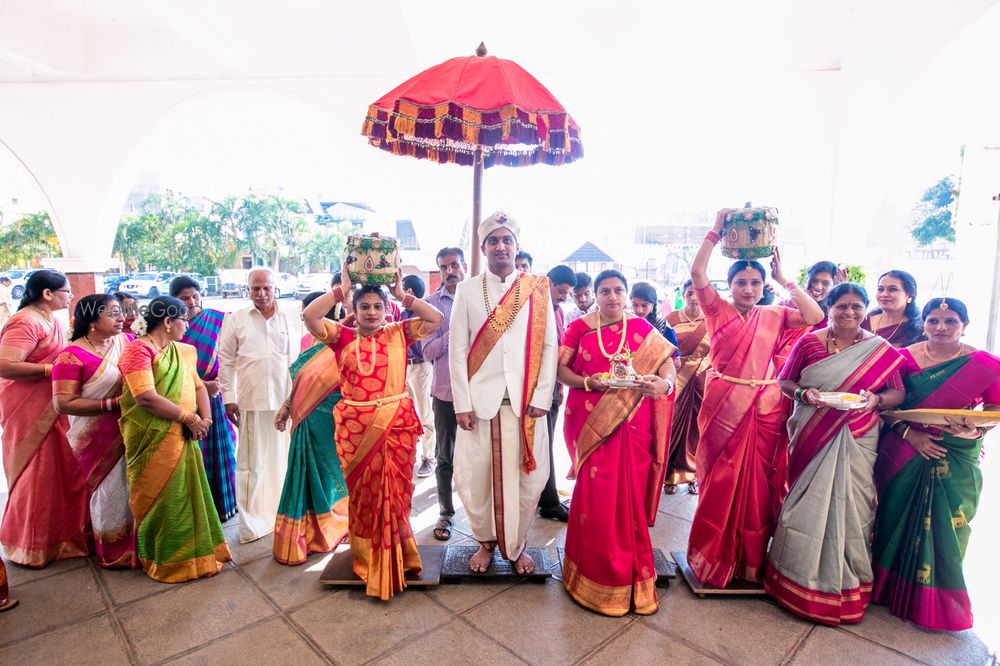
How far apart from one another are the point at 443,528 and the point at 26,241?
21653 mm

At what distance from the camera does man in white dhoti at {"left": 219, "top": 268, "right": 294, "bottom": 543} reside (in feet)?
12.6

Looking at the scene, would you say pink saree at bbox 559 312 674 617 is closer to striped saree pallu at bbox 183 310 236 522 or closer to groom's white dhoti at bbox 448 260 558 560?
groom's white dhoti at bbox 448 260 558 560

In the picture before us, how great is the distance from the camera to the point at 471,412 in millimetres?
3104

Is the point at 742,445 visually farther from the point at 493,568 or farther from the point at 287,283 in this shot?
the point at 287,283

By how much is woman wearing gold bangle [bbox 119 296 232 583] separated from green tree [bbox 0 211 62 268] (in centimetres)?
1927

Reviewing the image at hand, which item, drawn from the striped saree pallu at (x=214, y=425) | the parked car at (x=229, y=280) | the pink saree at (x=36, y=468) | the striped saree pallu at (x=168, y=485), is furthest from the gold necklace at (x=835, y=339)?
the parked car at (x=229, y=280)

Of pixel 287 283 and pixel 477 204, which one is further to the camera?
pixel 287 283

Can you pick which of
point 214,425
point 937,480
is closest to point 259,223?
point 214,425

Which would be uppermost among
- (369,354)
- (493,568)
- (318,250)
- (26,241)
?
(318,250)

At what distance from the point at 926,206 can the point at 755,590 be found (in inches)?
812

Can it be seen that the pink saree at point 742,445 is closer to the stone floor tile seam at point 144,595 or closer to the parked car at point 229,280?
the stone floor tile seam at point 144,595

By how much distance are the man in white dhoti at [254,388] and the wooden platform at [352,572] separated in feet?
2.84

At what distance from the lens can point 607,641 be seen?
2695 millimetres

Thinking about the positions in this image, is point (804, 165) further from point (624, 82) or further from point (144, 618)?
point (144, 618)
